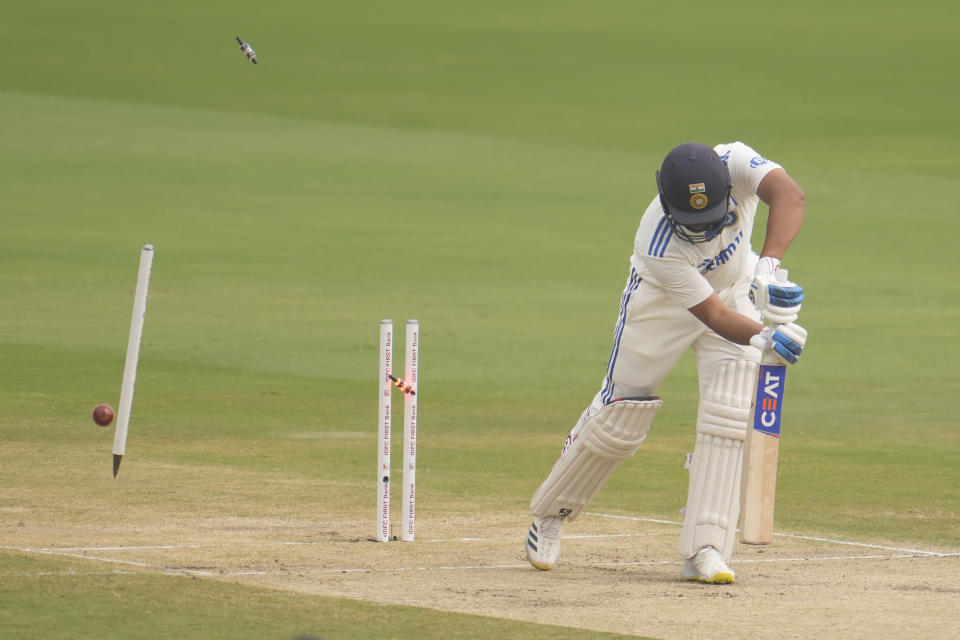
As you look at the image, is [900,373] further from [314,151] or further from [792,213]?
[314,151]

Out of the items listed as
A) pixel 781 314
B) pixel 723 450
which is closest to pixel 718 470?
pixel 723 450

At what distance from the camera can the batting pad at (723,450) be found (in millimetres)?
7234

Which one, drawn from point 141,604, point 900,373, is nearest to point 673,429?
point 900,373

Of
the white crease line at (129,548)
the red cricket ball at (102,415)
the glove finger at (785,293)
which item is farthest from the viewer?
the red cricket ball at (102,415)

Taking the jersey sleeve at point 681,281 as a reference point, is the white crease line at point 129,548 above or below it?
below

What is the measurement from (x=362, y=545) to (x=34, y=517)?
1.57 m

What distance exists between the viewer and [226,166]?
101 feet

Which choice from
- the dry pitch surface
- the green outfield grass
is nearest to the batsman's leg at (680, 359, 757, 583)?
the dry pitch surface

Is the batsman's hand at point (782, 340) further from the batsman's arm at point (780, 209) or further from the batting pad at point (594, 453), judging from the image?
the batting pad at point (594, 453)

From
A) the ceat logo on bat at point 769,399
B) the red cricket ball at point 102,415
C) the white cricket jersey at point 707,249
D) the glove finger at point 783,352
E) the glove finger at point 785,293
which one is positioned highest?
the white cricket jersey at point 707,249

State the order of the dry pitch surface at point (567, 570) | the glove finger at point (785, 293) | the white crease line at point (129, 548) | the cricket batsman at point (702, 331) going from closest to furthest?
the dry pitch surface at point (567, 570) < the glove finger at point (785, 293) < the cricket batsman at point (702, 331) < the white crease line at point (129, 548)

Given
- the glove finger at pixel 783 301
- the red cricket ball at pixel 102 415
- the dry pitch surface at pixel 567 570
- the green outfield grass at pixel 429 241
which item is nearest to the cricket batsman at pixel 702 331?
the glove finger at pixel 783 301

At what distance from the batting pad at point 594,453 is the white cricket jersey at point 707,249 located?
518 mm

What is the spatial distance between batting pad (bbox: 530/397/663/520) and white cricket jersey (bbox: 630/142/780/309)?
0.52 meters
